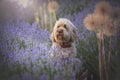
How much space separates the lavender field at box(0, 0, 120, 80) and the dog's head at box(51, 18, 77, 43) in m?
0.06

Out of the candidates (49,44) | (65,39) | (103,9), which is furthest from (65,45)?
(103,9)

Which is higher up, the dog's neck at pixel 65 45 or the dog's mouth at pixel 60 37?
the dog's mouth at pixel 60 37

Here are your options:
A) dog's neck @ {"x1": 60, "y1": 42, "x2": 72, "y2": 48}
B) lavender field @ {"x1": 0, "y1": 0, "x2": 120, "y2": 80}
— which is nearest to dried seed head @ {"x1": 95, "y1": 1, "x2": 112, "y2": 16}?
lavender field @ {"x1": 0, "y1": 0, "x2": 120, "y2": 80}

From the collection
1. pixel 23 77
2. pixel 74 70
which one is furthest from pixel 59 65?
pixel 23 77

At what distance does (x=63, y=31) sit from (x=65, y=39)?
9 cm

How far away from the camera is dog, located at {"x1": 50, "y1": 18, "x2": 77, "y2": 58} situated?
3596 millimetres

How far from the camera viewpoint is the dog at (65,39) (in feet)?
11.8

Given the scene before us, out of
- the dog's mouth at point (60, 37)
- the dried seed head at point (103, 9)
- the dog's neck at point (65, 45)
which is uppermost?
the dried seed head at point (103, 9)

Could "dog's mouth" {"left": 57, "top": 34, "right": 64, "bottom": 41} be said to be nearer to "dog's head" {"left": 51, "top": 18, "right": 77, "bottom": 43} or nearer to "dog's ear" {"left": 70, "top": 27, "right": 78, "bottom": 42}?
"dog's head" {"left": 51, "top": 18, "right": 77, "bottom": 43}

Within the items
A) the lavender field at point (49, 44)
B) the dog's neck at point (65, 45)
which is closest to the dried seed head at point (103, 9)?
the lavender field at point (49, 44)

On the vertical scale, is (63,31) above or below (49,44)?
above

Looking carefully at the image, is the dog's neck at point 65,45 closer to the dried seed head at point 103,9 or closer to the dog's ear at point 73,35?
the dog's ear at point 73,35

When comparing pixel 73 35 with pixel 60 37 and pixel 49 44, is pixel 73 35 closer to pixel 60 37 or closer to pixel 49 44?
pixel 60 37

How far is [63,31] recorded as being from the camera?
11.7 feet
